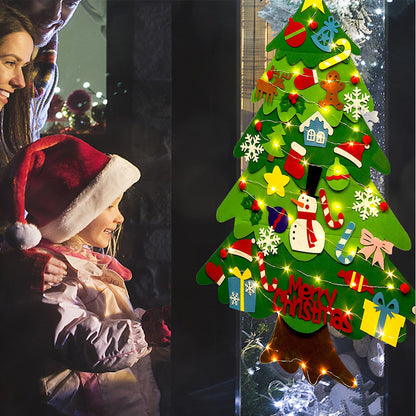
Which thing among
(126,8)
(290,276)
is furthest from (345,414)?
(126,8)

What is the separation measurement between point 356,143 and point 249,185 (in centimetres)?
46

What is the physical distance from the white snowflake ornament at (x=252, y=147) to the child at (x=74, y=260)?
0.55 m

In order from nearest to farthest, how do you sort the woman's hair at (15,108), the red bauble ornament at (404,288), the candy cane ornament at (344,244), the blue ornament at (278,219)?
the red bauble ornament at (404,288), the candy cane ornament at (344,244), the blue ornament at (278,219), the woman's hair at (15,108)

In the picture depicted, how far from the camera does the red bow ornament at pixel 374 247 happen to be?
1.74 m

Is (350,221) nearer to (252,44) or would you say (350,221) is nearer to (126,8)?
(252,44)

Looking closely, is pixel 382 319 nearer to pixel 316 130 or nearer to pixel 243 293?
pixel 243 293

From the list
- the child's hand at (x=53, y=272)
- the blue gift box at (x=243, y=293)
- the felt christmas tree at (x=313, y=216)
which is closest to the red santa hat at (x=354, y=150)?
the felt christmas tree at (x=313, y=216)

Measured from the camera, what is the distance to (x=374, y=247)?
176 cm

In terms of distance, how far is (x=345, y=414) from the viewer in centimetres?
214

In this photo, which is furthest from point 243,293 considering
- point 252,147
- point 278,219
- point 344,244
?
point 252,147

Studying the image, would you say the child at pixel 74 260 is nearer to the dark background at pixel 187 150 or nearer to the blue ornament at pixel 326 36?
the dark background at pixel 187 150

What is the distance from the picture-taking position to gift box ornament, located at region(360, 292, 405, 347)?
1.72 m

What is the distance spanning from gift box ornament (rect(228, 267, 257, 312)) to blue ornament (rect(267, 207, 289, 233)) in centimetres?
22

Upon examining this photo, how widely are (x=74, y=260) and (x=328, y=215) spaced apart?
1.15 m
